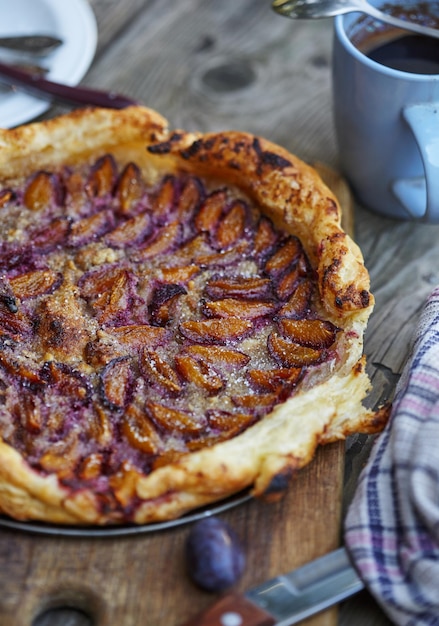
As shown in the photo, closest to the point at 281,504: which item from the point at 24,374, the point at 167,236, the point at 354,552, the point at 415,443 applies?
the point at 354,552

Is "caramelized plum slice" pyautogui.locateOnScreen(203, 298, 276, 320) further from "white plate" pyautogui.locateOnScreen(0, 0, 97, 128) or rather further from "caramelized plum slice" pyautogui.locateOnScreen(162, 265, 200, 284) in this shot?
"white plate" pyautogui.locateOnScreen(0, 0, 97, 128)

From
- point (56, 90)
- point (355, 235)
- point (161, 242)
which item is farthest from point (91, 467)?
point (56, 90)

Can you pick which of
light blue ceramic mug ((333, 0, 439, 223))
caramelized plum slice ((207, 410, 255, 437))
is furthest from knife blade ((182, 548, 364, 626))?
light blue ceramic mug ((333, 0, 439, 223))

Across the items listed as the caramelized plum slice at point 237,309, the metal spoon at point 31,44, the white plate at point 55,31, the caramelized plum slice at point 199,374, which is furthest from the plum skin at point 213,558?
the metal spoon at point 31,44

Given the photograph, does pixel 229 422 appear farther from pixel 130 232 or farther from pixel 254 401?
pixel 130 232

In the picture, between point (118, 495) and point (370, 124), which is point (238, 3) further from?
point (118, 495)
